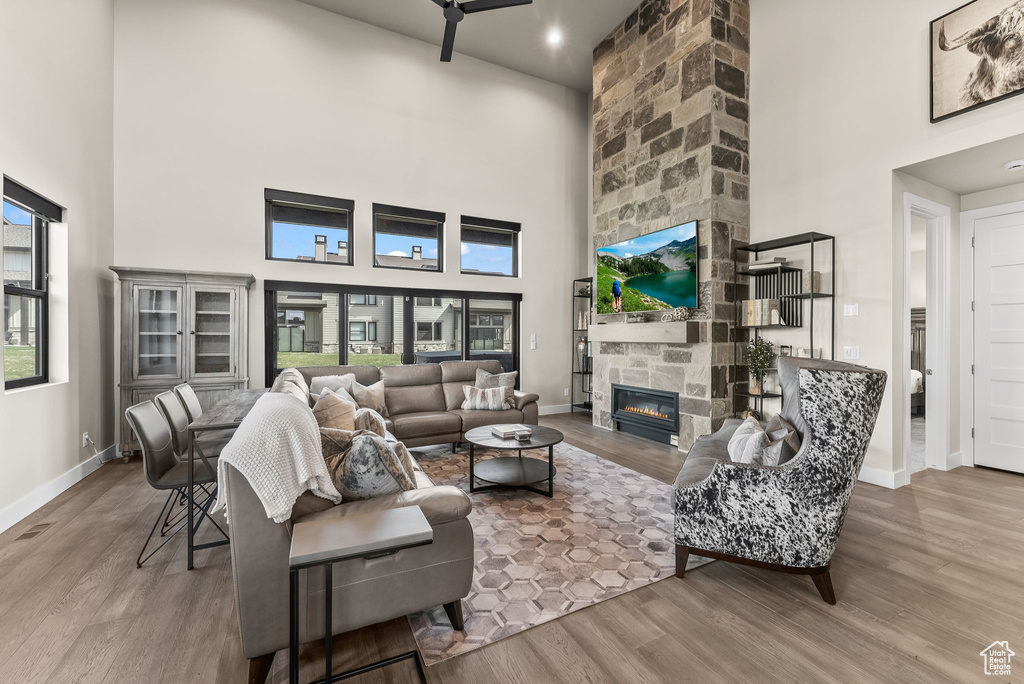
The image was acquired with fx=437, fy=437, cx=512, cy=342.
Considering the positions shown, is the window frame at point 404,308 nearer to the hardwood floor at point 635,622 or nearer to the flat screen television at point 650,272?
the flat screen television at point 650,272

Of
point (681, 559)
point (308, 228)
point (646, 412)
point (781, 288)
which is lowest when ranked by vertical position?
point (681, 559)

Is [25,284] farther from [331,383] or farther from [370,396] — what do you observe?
[370,396]

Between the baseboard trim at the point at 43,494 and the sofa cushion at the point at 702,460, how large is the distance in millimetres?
4077

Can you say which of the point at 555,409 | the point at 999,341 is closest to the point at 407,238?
the point at 555,409

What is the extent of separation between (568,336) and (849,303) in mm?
3813

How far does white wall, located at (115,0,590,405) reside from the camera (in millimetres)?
4617

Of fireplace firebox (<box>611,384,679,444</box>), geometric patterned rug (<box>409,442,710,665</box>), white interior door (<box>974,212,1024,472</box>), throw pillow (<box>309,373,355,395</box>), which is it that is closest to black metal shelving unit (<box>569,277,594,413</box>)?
fireplace firebox (<box>611,384,679,444</box>)

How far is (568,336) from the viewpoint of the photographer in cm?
701

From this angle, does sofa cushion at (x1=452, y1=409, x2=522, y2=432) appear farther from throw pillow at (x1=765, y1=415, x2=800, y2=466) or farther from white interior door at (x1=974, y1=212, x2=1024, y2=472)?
white interior door at (x1=974, y1=212, x2=1024, y2=472)

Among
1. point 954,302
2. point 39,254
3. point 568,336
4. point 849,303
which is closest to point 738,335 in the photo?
point 849,303

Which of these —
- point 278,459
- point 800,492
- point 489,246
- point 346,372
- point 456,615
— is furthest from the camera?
point 489,246

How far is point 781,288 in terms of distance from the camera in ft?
13.8

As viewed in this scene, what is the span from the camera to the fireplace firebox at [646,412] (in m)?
4.85

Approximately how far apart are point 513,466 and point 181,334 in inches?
141
